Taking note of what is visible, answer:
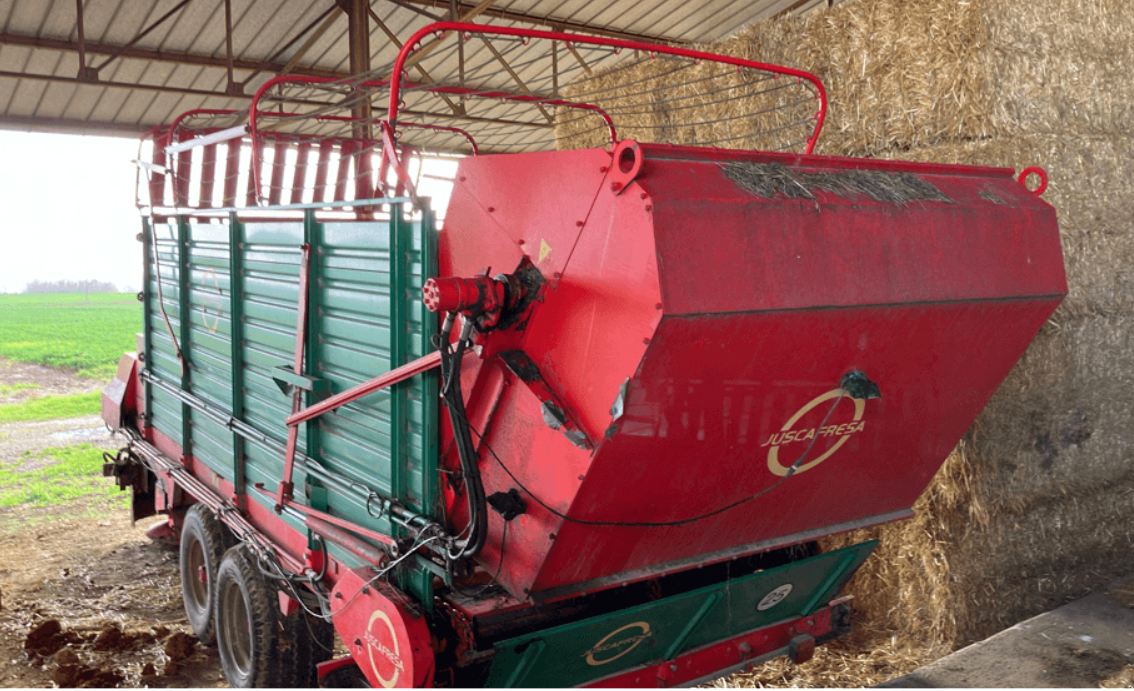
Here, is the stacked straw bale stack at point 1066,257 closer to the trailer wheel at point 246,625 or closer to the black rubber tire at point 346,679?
the black rubber tire at point 346,679

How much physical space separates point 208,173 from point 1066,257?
543 centimetres

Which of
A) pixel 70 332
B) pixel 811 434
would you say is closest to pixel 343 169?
pixel 811 434

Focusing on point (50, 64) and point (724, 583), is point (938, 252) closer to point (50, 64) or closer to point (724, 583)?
point (724, 583)

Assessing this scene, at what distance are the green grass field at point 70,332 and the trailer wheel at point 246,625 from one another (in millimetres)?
15122

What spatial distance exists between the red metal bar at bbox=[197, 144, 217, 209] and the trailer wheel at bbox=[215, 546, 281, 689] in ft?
9.15

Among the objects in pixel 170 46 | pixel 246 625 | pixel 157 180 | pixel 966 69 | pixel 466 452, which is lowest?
pixel 246 625

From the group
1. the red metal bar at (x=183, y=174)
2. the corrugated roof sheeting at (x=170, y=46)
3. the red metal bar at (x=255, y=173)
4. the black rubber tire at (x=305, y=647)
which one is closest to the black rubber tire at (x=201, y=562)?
the black rubber tire at (x=305, y=647)

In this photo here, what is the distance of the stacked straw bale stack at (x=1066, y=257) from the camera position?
4.15 m

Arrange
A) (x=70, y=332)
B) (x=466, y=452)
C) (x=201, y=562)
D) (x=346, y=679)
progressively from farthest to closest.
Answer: (x=70, y=332)
(x=201, y=562)
(x=346, y=679)
(x=466, y=452)

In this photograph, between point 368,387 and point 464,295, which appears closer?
point 464,295

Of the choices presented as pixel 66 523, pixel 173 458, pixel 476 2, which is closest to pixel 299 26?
pixel 476 2

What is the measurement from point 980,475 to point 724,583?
1915 mm

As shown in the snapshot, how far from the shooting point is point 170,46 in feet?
33.8

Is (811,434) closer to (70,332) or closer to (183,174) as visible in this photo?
(183,174)
